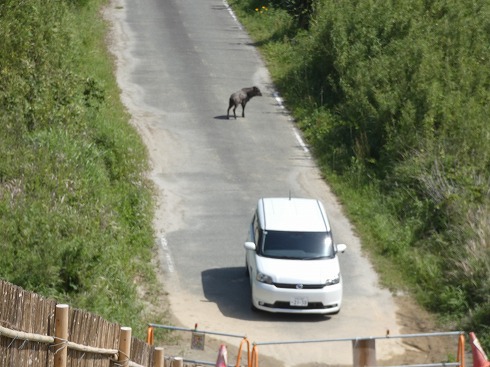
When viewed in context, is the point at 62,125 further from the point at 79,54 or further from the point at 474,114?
the point at 474,114

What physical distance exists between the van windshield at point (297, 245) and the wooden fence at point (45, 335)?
11341mm

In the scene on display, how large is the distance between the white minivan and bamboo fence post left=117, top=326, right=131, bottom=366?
10.7 m

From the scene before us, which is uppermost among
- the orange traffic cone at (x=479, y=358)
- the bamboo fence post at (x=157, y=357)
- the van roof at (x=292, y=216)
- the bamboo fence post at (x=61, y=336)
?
the bamboo fence post at (x=61, y=336)

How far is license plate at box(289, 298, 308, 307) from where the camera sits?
18.8 metres

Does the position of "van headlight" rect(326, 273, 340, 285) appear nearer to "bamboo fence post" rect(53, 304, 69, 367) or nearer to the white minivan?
the white minivan

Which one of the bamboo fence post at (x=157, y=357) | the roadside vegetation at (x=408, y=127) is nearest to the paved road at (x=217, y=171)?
the roadside vegetation at (x=408, y=127)

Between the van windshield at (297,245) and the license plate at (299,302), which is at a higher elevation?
the van windshield at (297,245)

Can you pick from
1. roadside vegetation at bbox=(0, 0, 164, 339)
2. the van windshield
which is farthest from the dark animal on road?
the van windshield

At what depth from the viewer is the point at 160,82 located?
112ft

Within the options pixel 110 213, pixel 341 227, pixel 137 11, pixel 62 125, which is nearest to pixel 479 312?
pixel 341 227

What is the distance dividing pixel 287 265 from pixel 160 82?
16.4 m

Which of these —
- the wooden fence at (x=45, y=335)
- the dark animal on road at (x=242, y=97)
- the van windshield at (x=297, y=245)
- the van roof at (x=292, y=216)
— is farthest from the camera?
the dark animal on road at (x=242, y=97)

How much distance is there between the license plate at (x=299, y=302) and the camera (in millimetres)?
18766

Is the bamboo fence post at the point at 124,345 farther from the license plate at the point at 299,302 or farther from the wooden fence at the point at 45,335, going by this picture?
the license plate at the point at 299,302
